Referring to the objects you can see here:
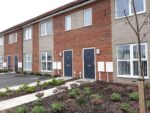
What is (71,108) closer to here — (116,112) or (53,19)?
(116,112)

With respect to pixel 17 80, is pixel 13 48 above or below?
above

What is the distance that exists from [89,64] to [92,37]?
77.8 inches

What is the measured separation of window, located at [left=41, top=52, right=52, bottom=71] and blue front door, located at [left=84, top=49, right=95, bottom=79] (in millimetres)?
5482

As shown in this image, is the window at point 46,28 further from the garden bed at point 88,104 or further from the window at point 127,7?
the garden bed at point 88,104

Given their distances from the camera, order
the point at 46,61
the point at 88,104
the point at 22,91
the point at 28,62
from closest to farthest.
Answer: the point at 88,104, the point at 22,91, the point at 46,61, the point at 28,62

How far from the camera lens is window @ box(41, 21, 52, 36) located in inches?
889

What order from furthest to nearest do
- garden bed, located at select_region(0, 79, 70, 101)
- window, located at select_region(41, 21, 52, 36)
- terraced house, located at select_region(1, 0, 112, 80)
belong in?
window, located at select_region(41, 21, 52, 36)
terraced house, located at select_region(1, 0, 112, 80)
garden bed, located at select_region(0, 79, 70, 101)

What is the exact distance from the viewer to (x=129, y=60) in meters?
14.1

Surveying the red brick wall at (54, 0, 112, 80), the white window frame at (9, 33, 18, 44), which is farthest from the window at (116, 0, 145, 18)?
the white window frame at (9, 33, 18, 44)

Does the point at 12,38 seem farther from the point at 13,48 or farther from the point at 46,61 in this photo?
the point at 46,61

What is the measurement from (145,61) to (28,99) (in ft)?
22.0

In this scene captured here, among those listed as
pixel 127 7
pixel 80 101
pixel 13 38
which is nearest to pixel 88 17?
pixel 127 7

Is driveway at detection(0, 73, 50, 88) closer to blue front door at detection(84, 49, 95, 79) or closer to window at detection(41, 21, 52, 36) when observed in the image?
window at detection(41, 21, 52, 36)

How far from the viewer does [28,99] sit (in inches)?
444
